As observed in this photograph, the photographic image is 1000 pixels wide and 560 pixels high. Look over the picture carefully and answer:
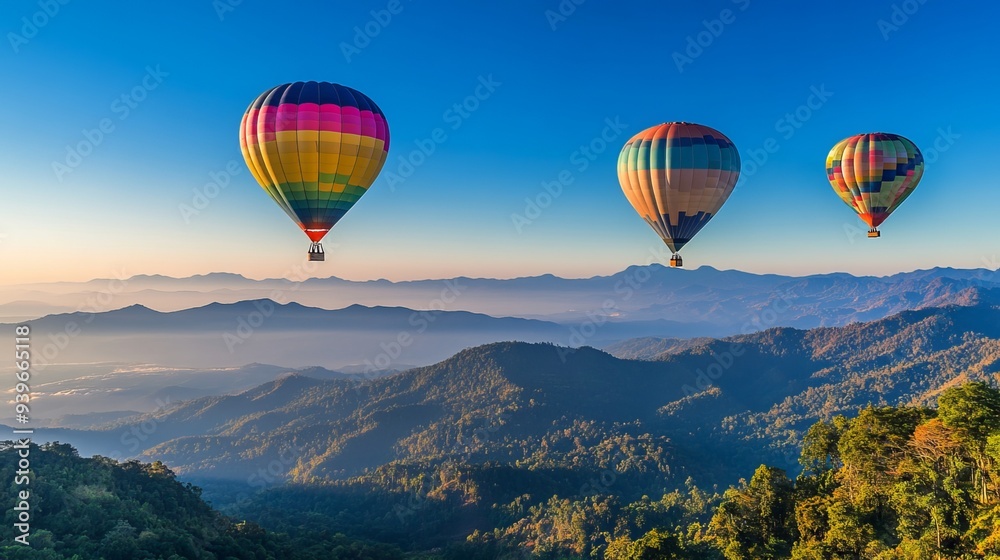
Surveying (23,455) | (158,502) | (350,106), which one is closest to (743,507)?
(350,106)

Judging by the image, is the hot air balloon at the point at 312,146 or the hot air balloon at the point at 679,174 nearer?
the hot air balloon at the point at 312,146

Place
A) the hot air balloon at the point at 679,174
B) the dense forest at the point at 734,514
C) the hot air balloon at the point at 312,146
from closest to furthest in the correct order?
the dense forest at the point at 734,514 < the hot air balloon at the point at 312,146 < the hot air balloon at the point at 679,174

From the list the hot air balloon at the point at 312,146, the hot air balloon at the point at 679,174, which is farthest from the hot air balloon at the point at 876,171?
the hot air balloon at the point at 312,146

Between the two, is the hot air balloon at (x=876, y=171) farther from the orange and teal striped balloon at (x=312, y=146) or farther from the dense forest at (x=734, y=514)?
the orange and teal striped balloon at (x=312, y=146)

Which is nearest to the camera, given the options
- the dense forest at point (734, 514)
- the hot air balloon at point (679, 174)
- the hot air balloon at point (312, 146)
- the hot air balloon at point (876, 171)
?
the dense forest at point (734, 514)

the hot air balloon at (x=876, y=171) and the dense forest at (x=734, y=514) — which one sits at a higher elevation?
the hot air balloon at (x=876, y=171)

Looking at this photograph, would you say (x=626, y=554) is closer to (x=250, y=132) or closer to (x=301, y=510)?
(x=250, y=132)

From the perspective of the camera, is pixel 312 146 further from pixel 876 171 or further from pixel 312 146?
pixel 876 171
